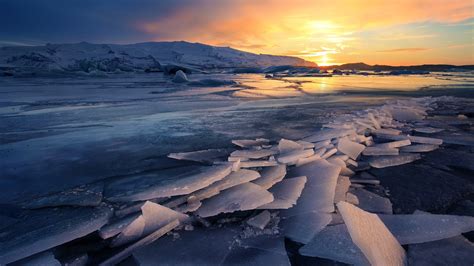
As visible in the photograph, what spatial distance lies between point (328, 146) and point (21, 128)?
10.3 feet

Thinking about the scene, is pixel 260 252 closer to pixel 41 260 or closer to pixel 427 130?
pixel 41 260

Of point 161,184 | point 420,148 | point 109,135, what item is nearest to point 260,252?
point 161,184

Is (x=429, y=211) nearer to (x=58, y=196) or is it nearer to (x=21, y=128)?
(x=58, y=196)

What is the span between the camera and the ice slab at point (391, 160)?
2.05m

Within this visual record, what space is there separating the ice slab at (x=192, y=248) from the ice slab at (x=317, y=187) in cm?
33

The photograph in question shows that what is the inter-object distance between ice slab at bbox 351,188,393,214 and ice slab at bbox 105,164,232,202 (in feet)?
2.29

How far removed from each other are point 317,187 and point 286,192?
19 cm

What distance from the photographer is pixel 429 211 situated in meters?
1.43

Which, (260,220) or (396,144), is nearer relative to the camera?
(260,220)

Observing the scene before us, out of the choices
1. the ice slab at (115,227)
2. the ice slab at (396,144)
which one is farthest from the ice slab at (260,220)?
the ice slab at (396,144)

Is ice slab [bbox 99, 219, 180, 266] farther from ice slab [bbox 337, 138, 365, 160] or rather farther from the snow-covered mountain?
the snow-covered mountain

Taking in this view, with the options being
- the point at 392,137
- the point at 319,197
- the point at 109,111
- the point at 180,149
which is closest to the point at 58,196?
the point at 180,149

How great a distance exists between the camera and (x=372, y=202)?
1494 mm

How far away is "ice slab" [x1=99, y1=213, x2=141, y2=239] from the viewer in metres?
1.18
